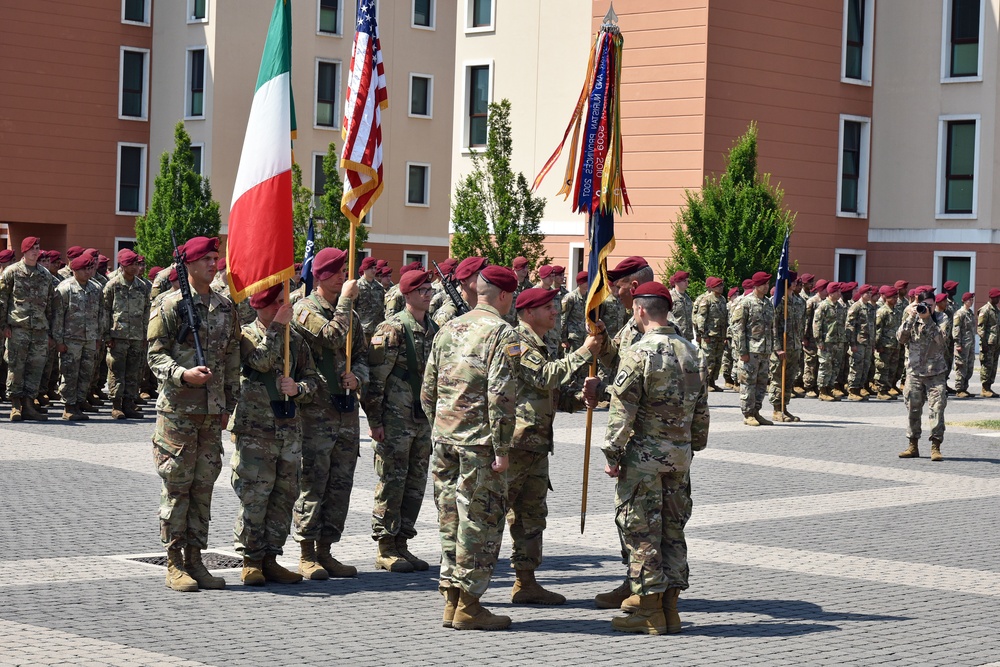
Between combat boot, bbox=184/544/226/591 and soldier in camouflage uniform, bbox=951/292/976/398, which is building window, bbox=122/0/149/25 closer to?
soldier in camouflage uniform, bbox=951/292/976/398

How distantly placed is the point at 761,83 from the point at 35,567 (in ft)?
103

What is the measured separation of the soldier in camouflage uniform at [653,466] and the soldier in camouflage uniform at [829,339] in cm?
1934

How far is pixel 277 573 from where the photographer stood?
1038cm

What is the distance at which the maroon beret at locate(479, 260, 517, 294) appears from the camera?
374 inches

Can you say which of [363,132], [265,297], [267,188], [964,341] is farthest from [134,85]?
[265,297]

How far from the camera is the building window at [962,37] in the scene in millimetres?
41688

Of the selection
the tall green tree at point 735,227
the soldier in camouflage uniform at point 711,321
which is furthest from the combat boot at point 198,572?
the tall green tree at point 735,227

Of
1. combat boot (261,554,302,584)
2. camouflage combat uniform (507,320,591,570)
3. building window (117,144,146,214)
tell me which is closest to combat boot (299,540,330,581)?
combat boot (261,554,302,584)

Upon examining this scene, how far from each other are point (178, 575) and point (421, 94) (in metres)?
47.7

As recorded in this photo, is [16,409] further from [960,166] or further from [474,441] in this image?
[960,166]

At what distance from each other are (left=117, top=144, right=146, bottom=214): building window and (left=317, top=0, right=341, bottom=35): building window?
759 cm

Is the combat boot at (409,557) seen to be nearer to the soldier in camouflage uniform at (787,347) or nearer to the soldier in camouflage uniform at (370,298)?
the soldier in camouflage uniform at (370,298)

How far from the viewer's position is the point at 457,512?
934 centimetres

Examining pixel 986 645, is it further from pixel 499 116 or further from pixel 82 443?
pixel 499 116
